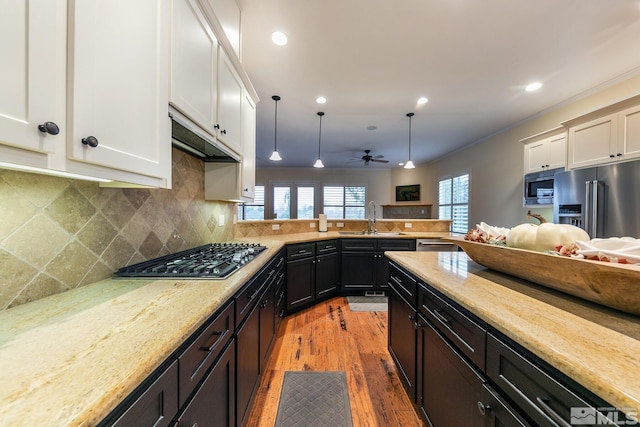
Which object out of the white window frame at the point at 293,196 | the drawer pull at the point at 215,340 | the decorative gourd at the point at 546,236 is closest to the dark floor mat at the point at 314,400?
the drawer pull at the point at 215,340

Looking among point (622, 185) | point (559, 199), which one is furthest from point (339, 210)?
point (622, 185)

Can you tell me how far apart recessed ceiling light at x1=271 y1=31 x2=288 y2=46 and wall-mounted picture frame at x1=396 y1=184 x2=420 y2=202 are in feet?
20.3

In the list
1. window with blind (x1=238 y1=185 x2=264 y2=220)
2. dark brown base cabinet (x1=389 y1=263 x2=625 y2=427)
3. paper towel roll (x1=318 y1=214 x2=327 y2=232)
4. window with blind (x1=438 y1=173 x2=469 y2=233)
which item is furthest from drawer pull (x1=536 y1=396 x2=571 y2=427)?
window with blind (x1=238 y1=185 x2=264 y2=220)

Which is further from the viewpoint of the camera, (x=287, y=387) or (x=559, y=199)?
(x=559, y=199)

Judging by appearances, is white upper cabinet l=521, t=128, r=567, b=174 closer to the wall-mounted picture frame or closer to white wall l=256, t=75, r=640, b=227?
white wall l=256, t=75, r=640, b=227

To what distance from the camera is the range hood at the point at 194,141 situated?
1157mm

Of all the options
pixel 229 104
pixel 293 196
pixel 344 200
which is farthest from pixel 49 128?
pixel 344 200

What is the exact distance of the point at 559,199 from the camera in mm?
2822

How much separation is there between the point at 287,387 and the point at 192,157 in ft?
6.09

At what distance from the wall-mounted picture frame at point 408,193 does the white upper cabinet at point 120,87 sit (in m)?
7.33

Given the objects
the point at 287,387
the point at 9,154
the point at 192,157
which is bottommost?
the point at 287,387

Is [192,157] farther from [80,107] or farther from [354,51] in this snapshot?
[354,51]

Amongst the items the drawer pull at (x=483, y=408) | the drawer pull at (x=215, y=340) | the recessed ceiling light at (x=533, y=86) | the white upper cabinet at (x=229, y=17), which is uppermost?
the recessed ceiling light at (x=533, y=86)

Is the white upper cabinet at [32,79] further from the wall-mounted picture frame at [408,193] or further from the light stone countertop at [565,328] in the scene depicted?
the wall-mounted picture frame at [408,193]
